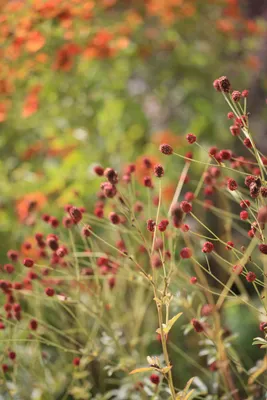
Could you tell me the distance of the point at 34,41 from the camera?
2.35m

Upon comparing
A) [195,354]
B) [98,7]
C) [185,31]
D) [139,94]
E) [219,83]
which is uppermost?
[219,83]

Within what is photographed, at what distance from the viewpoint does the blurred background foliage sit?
7.82 feet

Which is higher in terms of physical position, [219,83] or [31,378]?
[219,83]

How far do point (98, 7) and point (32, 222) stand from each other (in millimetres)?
1488

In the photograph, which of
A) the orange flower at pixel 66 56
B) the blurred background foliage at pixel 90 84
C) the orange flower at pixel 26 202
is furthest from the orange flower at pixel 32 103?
the orange flower at pixel 26 202

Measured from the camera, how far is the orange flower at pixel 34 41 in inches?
90.8

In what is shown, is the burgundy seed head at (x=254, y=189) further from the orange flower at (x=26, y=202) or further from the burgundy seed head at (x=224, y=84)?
the orange flower at (x=26, y=202)

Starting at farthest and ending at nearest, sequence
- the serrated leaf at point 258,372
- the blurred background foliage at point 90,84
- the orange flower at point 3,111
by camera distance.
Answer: the orange flower at point 3,111 → the blurred background foliage at point 90,84 → the serrated leaf at point 258,372

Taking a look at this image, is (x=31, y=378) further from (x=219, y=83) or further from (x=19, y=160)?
(x=19, y=160)

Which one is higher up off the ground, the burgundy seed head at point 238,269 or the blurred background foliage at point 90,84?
the burgundy seed head at point 238,269

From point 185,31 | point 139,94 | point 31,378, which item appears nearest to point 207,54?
point 185,31

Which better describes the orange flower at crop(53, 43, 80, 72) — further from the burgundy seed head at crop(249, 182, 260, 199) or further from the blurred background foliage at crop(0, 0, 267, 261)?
the burgundy seed head at crop(249, 182, 260, 199)

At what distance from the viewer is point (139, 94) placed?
3.32 meters

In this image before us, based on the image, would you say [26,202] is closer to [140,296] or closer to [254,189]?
[140,296]
